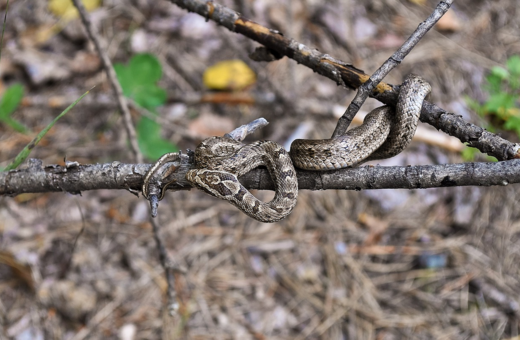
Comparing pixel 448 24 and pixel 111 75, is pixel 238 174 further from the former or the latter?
pixel 448 24

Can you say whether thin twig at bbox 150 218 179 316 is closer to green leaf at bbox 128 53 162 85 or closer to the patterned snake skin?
the patterned snake skin

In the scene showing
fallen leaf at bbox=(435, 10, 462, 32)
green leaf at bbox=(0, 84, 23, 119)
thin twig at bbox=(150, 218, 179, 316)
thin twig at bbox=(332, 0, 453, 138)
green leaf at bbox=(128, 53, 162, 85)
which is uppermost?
fallen leaf at bbox=(435, 10, 462, 32)

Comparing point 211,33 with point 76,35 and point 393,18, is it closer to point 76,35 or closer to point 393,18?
point 76,35

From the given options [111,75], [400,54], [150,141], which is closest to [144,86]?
[150,141]

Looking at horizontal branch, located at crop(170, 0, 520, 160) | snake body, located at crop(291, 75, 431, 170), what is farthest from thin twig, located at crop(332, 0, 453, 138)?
snake body, located at crop(291, 75, 431, 170)

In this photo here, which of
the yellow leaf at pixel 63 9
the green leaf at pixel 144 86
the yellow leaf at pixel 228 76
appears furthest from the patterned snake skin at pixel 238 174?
the yellow leaf at pixel 63 9

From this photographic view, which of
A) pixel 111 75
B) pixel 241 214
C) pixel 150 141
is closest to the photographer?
pixel 111 75
